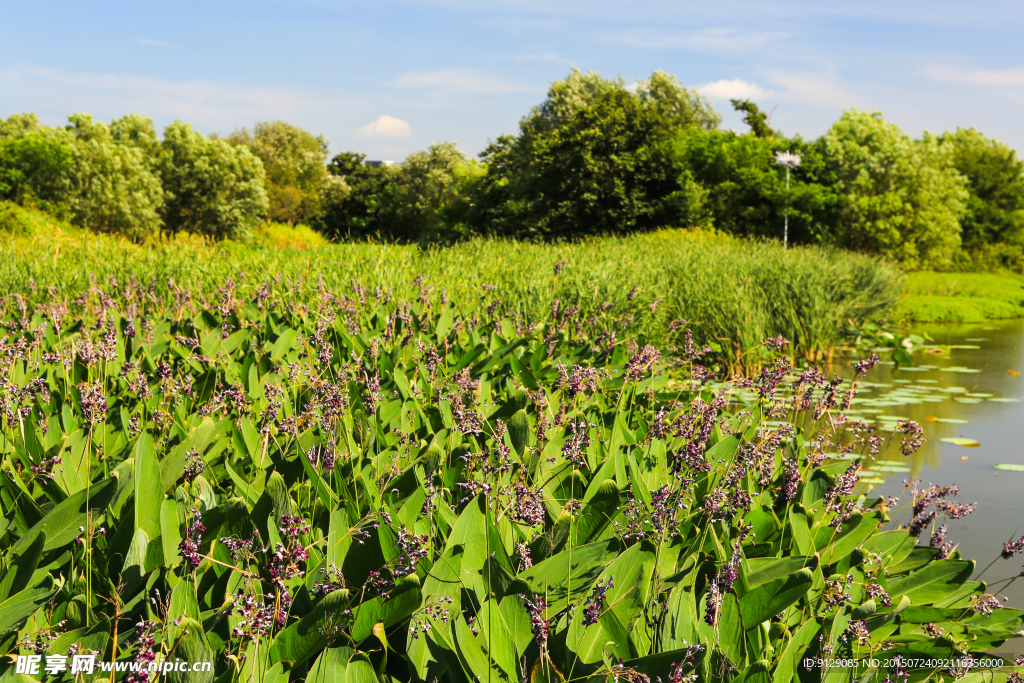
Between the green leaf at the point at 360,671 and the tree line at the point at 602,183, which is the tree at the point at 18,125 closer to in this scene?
the tree line at the point at 602,183

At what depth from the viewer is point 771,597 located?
4.81 ft

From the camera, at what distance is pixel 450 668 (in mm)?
1283

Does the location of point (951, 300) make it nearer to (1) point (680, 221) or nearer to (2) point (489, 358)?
(1) point (680, 221)

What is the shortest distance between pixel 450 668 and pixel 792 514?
110 centimetres

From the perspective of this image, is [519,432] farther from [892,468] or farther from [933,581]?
[892,468]

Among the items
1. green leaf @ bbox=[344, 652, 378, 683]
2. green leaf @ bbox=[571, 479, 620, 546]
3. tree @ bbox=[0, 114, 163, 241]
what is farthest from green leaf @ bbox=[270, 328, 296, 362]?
tree @ bbox=[0, 114, 163, 241]

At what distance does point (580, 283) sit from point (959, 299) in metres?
12.9

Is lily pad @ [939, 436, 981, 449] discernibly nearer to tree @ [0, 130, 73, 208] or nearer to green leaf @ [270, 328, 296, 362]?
green leaf @ [270, 328, 296, 362]

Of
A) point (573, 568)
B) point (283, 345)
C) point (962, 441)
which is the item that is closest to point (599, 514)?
point (573, 568)

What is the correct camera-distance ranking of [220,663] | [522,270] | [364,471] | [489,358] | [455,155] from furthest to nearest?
[455,155] < [522,270] < [489,358] < [364,471] < [220,663]

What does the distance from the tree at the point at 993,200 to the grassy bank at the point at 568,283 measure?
27.4 m

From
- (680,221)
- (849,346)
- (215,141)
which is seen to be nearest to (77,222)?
(215,141)

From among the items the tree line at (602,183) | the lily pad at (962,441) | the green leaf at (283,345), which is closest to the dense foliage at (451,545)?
the green leaf at (283,345)

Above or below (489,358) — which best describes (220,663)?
below
